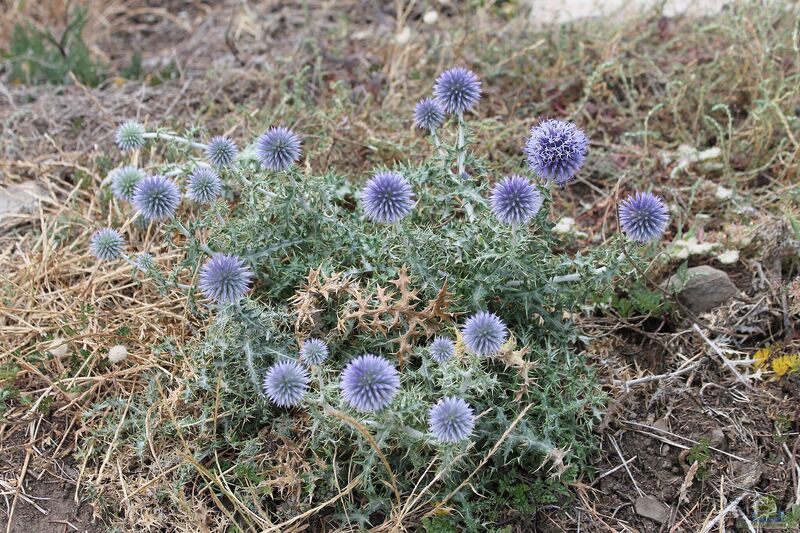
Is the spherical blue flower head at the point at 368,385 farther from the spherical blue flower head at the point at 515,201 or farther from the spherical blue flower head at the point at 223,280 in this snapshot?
the spherical blue flower head at the point at 515,201

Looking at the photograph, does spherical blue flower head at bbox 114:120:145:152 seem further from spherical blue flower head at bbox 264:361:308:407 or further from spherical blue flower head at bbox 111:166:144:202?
spherical blue flower head at bbox 264:361:308:407

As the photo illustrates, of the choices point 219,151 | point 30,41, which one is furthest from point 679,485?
point 30,41

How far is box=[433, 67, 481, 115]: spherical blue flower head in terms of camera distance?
3145 millimetres

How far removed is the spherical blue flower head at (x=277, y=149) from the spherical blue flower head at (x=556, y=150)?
37.4 inches

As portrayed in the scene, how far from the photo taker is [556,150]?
270cm

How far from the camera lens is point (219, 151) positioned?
313 cm

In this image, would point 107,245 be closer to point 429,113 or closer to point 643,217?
point 429,113

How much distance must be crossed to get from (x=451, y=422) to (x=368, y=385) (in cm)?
29

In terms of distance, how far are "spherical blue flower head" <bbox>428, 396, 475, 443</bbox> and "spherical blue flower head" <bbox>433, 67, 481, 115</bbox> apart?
4.36ft

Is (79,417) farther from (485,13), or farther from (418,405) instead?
(485,13)

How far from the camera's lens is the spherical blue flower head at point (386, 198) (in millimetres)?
2752

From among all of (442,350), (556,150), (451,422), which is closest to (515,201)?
(556,150)

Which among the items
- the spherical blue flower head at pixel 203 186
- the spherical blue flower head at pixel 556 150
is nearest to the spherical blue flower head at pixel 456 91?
the spherical blue flower head at pixel 556 150

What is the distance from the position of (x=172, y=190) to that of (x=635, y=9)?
404cm
